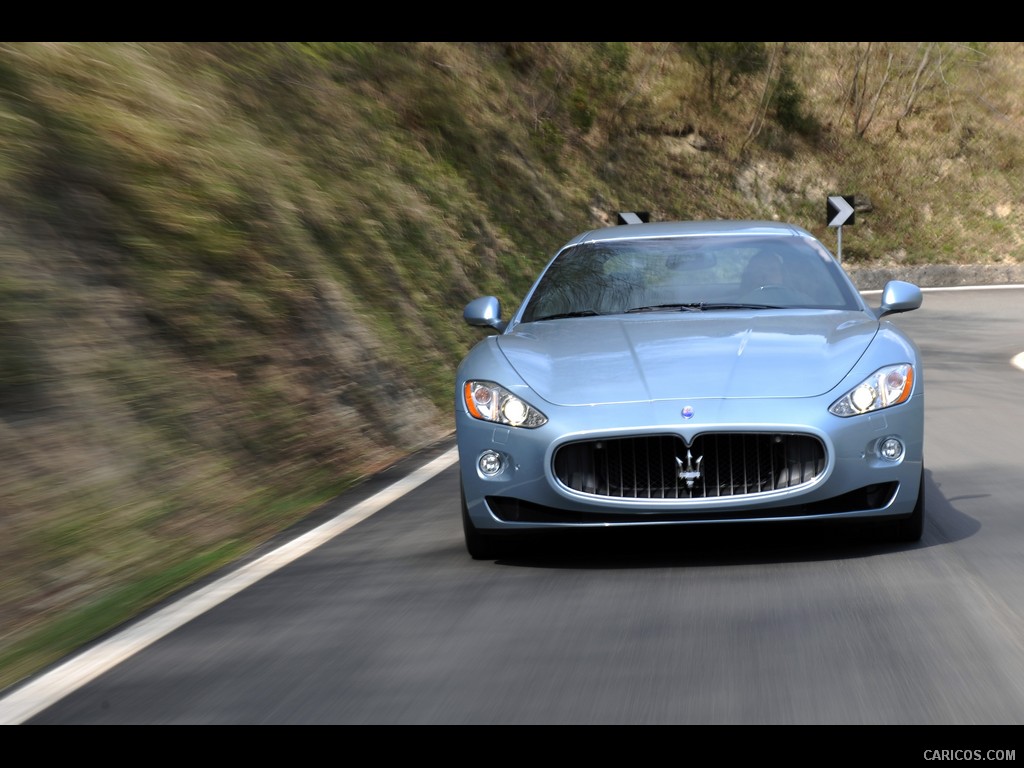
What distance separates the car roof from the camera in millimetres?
7168

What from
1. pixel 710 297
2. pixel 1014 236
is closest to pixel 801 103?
pixel 1014 236

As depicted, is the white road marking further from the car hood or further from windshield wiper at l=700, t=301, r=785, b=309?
windshield wiper at l=700, t=301, r=785, b=309

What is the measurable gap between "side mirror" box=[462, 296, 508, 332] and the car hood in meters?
0.47

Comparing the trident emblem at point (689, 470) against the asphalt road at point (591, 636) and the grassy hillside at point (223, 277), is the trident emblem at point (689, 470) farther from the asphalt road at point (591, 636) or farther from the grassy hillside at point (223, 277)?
the grassy hillside at point (223, 277)

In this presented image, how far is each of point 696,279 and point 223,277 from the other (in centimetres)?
468

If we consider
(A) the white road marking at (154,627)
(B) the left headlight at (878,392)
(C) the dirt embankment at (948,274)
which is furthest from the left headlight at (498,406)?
(C) the dirt embankment at (948,274)

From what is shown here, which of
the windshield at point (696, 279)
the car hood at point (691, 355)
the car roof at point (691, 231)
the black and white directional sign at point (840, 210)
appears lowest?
the black and white directional sign at point (840, 210)

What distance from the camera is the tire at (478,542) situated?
18.4 ft

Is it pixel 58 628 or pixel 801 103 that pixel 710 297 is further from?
pixel 801 103

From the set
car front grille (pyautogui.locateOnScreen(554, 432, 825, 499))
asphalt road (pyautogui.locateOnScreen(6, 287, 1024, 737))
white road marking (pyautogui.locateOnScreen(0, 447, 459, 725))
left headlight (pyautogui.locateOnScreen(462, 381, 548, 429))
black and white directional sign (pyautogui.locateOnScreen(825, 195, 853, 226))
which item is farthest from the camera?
black and white directional sign (pyautogui.locateOnScreen(825, 195, 853, 226))

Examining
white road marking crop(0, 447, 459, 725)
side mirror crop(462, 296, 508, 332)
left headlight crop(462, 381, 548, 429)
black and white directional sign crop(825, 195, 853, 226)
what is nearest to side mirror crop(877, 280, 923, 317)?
side mirror crop(462, 296, 508, 332)

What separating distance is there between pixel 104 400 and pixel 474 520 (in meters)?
2.80

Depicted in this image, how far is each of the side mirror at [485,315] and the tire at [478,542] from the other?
1.40 meters

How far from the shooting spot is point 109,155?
392 inches
